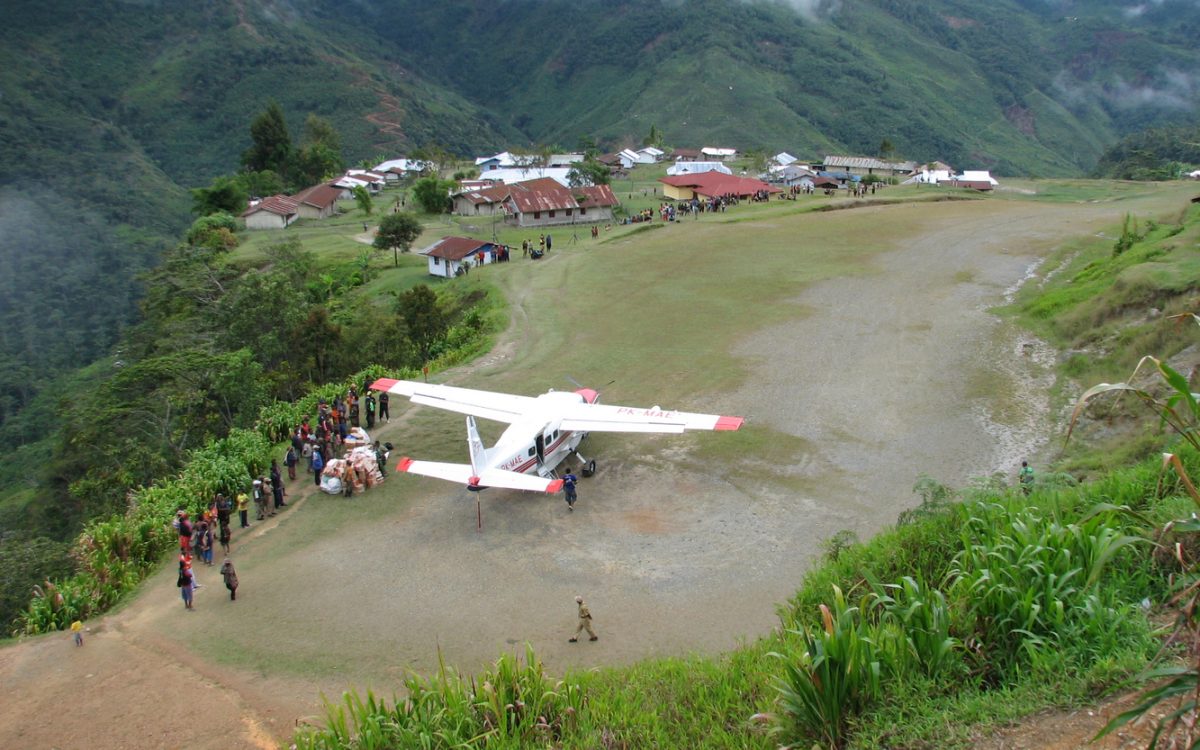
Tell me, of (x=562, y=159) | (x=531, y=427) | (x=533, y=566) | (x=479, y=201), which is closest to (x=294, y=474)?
(x=531, y=427)

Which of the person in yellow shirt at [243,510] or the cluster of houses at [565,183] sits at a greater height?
the cluster of houses at [565,183]

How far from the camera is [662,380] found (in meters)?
30.1

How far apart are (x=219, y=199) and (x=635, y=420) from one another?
3079 inches

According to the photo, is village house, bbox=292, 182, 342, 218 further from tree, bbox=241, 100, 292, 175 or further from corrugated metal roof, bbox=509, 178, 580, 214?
corrugated metal roof, bbox=509, 178, 580, 214

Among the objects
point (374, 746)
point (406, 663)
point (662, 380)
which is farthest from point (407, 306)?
point (374, 746)

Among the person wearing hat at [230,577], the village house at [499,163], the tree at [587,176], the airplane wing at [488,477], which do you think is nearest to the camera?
the person wearing hat at [230,577]

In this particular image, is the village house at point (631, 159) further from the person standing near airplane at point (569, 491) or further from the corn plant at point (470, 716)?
the corn plant at point (470, 716)

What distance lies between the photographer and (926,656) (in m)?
8.84

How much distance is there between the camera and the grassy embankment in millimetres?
8234

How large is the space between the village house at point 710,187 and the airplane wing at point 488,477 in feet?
190

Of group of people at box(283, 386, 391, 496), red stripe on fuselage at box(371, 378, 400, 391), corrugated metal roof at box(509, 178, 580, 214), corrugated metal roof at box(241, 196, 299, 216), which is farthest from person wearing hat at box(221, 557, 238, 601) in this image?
corrugated metal roof at box(241, 196, 299, 216)

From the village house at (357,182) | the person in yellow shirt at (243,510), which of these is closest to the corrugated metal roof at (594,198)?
the village house at (357,182)

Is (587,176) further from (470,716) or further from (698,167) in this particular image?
(470,716)

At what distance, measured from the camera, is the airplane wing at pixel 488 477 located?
65.7ft
